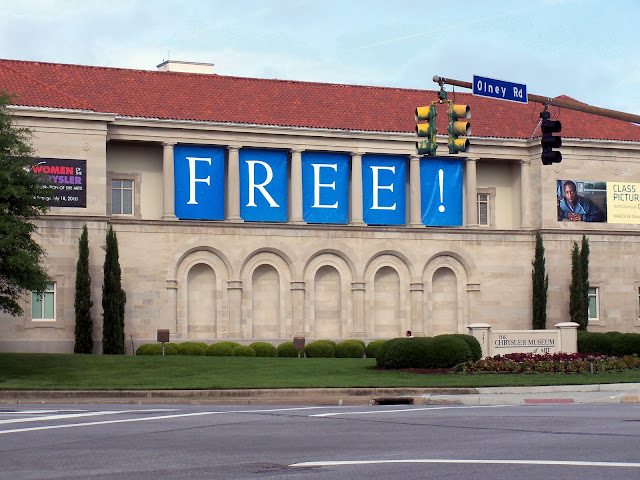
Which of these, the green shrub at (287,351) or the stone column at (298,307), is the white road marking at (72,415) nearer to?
the green shrub at (287,351)

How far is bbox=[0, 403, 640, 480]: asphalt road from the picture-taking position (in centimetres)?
1439

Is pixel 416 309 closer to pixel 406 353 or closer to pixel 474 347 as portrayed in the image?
pixel 474 347

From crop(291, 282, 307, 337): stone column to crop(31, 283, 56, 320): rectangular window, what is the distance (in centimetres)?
1232

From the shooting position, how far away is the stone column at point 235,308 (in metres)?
56.9

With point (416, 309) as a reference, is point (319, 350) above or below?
below

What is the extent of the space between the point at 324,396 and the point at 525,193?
3655cm

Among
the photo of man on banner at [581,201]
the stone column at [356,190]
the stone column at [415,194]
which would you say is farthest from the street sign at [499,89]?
the photo of man on banner at [581,201]

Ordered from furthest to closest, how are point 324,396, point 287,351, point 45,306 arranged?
point 287,351
point 45,306
point 324,396

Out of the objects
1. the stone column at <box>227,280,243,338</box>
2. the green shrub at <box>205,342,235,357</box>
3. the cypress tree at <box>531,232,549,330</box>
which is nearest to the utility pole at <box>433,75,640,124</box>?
the green shrub at <box>205,342,235,357</box>

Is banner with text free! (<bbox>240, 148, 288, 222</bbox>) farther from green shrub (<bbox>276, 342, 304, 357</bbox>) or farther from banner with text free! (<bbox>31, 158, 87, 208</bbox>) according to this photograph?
banner with text free! (<bbox>31, 158, 87, 208</bbox>)

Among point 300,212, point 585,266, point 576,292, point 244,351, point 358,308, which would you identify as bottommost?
point 244,351

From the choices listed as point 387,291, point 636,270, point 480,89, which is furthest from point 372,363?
point 636,270

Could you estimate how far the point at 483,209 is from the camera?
65.2 m

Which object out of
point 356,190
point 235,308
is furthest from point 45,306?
point 356,190
